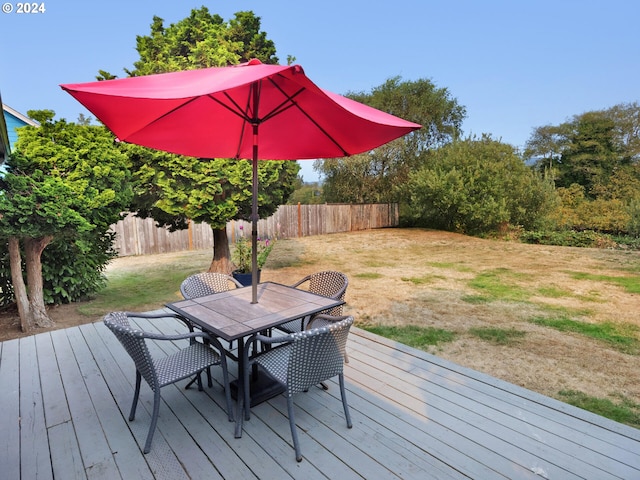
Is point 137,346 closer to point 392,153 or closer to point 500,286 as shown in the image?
point 500,286

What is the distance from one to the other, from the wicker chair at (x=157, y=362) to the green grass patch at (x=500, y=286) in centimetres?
469

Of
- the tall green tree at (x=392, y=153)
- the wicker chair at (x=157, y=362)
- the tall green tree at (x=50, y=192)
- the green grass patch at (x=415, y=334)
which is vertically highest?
the tall green tree at (x=392, y=153)

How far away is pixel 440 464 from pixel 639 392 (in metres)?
2.21

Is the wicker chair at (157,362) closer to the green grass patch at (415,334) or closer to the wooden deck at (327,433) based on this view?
the wooden deck at (327,433)

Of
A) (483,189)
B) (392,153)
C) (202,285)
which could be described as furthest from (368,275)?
(392,153)

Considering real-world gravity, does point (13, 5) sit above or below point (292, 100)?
above

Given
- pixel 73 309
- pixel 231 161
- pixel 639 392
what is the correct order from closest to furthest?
pixel 639 392 < pixel 73 309 < pixel 231 161

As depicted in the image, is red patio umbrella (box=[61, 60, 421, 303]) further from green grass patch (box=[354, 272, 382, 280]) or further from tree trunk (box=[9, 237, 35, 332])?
green grass patch (box=[354, 272, 382, 280])

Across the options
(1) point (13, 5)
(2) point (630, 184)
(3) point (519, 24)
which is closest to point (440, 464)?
(1) point (13, 5)

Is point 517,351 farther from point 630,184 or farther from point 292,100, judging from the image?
point 630,184

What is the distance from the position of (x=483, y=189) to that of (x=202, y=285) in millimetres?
12745

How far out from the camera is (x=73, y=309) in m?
4.46

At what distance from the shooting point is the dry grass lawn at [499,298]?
2.99 metres

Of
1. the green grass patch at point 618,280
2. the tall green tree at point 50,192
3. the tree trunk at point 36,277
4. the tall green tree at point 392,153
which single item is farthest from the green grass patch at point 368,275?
the tall green tree at point 392,153
